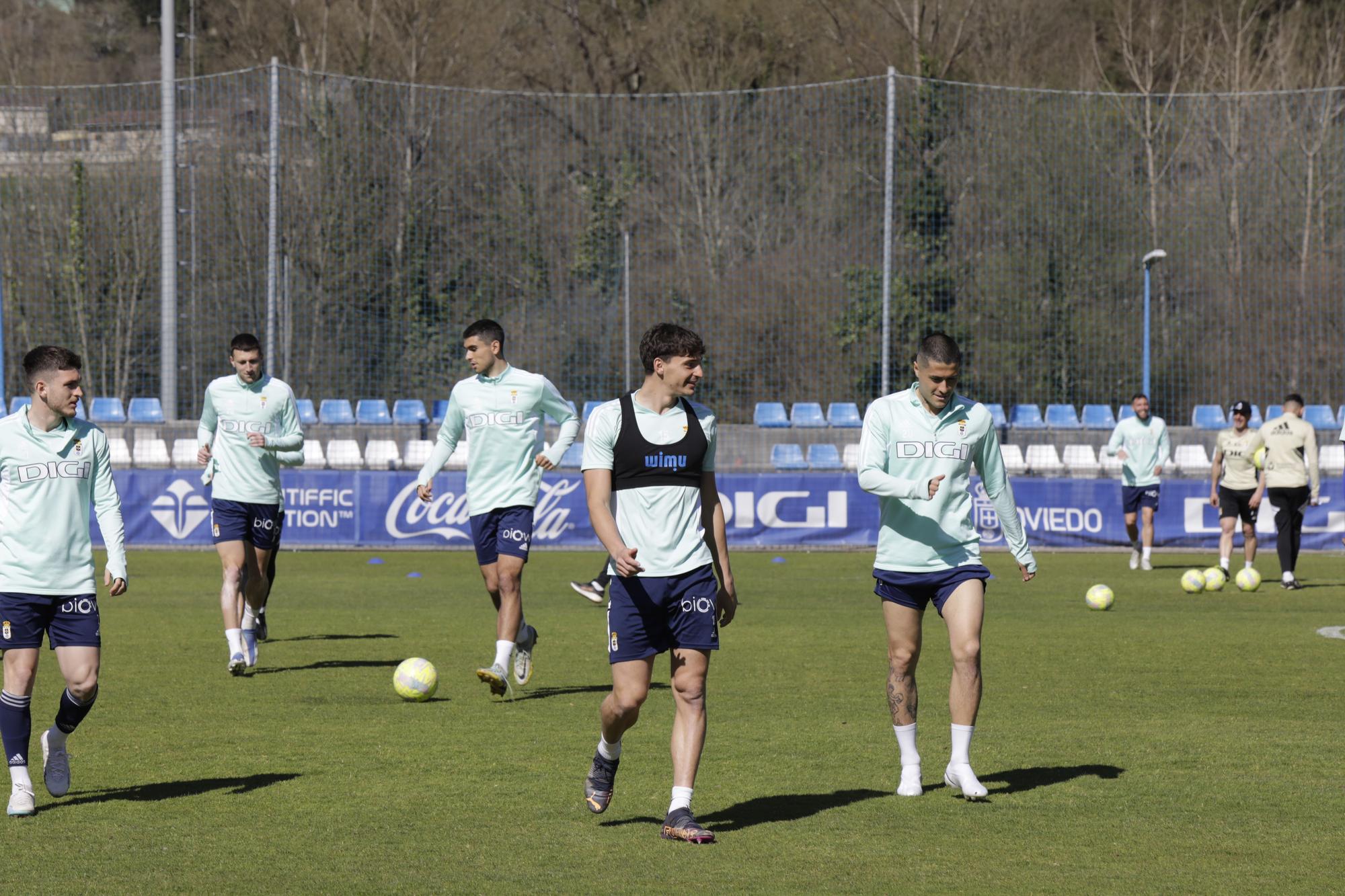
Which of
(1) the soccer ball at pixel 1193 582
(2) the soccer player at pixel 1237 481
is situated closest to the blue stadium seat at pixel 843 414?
(2) the soccer player at pixel 1237 481

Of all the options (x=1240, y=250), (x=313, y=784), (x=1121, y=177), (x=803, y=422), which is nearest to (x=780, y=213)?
(x=803, y=422)

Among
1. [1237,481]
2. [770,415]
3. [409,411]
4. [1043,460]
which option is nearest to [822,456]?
[770,415]

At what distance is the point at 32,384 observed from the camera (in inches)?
288

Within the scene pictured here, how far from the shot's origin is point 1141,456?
2144 cm

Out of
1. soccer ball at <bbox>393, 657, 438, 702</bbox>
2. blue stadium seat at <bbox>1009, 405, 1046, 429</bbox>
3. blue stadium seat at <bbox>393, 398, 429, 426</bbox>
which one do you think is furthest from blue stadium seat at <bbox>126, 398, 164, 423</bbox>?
soccer ball at <bbox>393, 657, 438, 702</bbox>

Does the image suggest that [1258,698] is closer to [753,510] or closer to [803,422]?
[753,510]

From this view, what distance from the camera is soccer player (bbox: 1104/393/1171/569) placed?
21391 mm

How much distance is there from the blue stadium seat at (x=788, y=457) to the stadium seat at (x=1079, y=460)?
4547 millimetres

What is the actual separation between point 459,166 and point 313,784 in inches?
938

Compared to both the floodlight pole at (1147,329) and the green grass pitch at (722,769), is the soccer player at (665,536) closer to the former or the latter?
the green grass pitch at (722,769)

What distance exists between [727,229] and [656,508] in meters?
25.1

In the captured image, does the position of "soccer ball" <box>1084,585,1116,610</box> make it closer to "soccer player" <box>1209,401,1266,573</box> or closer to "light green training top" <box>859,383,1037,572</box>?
"soccer player" <box>1209,401,1266,573</box>

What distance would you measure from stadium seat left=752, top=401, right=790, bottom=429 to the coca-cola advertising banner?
5044mm

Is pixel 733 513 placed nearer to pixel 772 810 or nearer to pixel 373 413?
pixel 373 413
